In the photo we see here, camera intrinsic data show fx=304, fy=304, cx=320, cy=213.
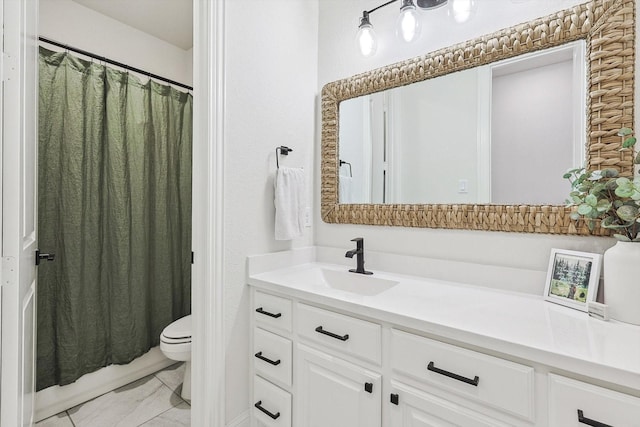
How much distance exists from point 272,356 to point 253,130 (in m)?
1.09

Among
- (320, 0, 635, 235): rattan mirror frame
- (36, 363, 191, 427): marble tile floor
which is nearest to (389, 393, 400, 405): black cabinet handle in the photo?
(320, 0, 635, 235): rattan mirror frame

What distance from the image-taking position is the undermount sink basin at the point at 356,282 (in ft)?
4.80

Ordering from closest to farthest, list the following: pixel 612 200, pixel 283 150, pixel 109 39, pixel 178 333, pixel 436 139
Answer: pixel 612 200
pixel 436 139
pixel 283 150
pixel 178 333
pixel 109 39

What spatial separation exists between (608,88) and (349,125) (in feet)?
3.67

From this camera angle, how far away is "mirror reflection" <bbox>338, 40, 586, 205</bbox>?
1.17m

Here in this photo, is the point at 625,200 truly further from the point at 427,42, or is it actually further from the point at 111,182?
the point at 111,182

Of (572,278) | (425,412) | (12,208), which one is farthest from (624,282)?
(12,208)

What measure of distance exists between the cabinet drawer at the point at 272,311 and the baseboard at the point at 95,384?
128 cm

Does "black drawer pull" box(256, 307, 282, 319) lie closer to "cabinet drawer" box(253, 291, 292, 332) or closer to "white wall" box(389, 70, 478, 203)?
"cabinet drawer" box(253, 291, 292, 332)

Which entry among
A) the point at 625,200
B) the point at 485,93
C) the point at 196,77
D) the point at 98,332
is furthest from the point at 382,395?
the point at 98,332

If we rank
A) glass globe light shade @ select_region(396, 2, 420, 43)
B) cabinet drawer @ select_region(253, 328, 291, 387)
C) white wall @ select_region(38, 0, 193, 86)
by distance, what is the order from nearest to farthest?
cabinet drawer @ select_region(253, 328, 291, 387), glass globe light shade @ select_region(396, 2, 420, 43), white wall @ select_region(38, 0, 193, 86)

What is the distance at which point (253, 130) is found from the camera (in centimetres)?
155

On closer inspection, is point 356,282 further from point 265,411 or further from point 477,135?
point 477,135

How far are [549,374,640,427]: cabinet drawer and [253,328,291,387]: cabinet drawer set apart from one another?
2.99ft
